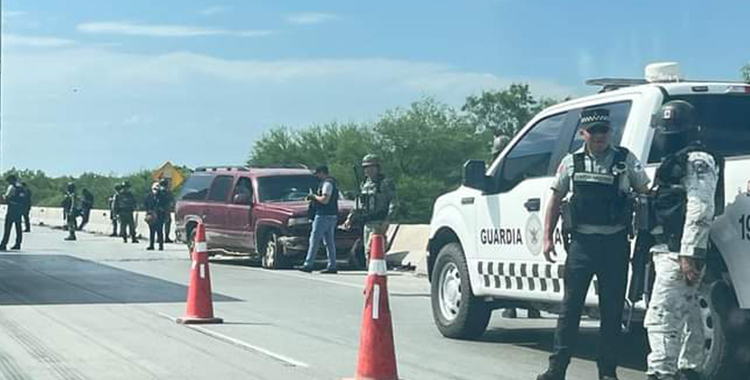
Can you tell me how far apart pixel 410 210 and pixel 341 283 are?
34723mm

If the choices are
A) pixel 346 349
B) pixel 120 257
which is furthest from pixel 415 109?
pixel 346 349

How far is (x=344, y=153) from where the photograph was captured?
62.6 m

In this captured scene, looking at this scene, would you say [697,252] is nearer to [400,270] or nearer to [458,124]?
[400,270]

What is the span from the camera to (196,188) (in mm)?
23969

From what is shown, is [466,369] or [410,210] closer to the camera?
[466,369]

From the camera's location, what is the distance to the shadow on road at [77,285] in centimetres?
1486

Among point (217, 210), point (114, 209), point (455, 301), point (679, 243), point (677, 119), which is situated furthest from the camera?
point (114, 209)

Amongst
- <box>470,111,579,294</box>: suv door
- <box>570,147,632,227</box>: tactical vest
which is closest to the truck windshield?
<box>470,111,579,294</box>: suv door

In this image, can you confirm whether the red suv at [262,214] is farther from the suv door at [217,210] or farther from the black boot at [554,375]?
the black boot at [554,375]

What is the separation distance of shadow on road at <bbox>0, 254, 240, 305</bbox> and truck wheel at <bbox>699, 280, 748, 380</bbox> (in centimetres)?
825

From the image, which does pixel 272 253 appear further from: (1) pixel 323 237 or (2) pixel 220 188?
(2) pixel 220 188

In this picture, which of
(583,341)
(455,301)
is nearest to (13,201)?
(455,301)

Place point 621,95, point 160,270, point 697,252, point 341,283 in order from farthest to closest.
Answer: point 160,270 < point 341,283 < point 621,95 < point 697,252

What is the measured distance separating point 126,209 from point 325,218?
49.9 ft
